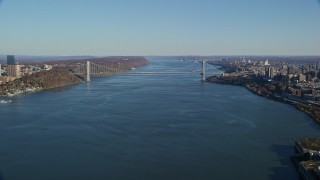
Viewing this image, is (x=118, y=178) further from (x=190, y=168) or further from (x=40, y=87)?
(x=40, y=87)

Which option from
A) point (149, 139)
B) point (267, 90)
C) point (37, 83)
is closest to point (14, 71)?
point (37, 83)

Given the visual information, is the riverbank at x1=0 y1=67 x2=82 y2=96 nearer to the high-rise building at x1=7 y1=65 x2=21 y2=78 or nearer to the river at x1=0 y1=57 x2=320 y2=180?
the high-rise building at x1=7 y1=65 x2=21 y2=78

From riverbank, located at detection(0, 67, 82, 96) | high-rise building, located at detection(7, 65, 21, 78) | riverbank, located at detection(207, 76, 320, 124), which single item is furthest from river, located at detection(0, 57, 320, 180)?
high-rise building, located at detection(7, 65, 21, 78)

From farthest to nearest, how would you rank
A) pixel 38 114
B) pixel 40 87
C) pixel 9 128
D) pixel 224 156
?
pixel 40 87 < pixel 38 114 < pixel 9 128 < pixel 224 156

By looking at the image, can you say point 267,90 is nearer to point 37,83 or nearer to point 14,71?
point 37,83

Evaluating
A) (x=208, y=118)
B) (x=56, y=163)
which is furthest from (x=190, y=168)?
(x=208, y=118)

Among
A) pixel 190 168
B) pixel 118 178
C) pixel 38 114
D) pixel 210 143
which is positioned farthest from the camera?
pixel 38 114

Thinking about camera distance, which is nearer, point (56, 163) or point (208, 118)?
point (56, 163)

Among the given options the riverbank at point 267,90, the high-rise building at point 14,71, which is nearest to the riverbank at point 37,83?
the high-rise building at point 14,71
